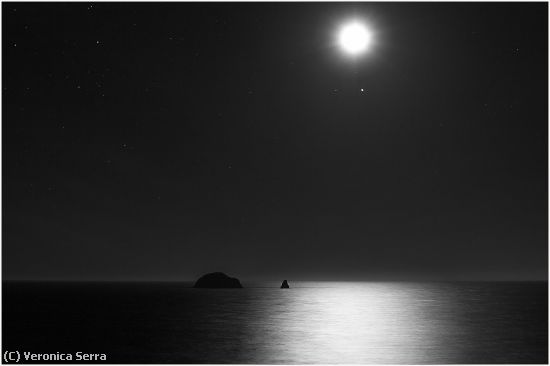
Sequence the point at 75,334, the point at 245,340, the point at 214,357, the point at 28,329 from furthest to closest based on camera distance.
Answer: the point at 28,329 → the point at 75,334 → the point at 245,340 → the point at 214,357

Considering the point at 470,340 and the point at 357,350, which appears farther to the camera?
the point at 470,340

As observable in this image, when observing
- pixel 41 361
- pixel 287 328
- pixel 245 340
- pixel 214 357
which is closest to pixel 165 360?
pixel 214 357

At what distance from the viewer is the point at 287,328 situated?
7194 centimetres

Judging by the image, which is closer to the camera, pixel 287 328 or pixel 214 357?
pixel 214 357

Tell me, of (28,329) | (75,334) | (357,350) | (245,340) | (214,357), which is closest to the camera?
(214,357)

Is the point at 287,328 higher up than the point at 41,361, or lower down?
lower down

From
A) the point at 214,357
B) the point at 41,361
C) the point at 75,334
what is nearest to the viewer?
the point at 41,361

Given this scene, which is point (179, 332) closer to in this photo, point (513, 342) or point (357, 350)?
point (357, 350)

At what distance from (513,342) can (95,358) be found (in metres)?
42.2

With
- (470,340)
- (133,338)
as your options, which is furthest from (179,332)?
(470,340)

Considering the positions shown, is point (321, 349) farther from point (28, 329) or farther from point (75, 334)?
point (28, 329)

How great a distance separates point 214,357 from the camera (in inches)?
1809

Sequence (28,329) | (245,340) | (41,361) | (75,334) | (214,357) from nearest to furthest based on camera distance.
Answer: (41,361)
(214,357)
(245,340)
(75,334)
(28,329)

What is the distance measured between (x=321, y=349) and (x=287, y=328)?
69.2 feet
